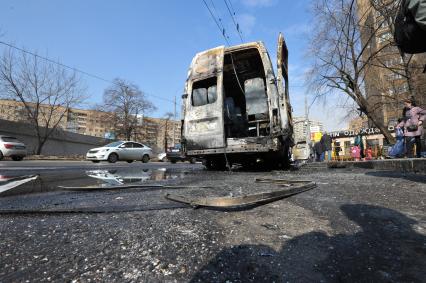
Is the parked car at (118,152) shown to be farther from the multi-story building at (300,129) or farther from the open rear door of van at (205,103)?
the open rear door of van at (205,103)

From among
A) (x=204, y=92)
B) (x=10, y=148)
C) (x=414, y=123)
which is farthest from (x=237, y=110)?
(x=10, y=148)

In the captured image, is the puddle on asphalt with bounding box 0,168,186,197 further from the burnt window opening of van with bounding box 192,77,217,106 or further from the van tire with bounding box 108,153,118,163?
the van tire with bounding box 108,153,118,163

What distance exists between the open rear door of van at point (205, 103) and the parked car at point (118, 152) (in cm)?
1222

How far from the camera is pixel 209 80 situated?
703 cm

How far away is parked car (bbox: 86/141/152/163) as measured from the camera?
17797 millimetres

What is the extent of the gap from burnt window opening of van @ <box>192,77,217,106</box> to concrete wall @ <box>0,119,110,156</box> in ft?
86.1

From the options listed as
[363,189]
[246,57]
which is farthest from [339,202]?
[246,57]

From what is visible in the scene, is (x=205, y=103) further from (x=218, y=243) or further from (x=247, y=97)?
(x=218, y=243)

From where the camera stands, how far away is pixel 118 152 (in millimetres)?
18625

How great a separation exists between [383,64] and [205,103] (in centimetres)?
1459

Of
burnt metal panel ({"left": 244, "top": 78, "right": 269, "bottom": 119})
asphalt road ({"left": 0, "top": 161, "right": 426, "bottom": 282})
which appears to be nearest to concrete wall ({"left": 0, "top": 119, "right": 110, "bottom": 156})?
burnt metal panel ({"left": 244, "top": 78, "right": 269, "bottom": 119})

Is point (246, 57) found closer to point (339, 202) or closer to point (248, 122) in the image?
→ point (248, 122)

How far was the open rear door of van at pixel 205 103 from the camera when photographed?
6633 mm

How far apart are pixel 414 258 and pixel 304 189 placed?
73.1 inches
